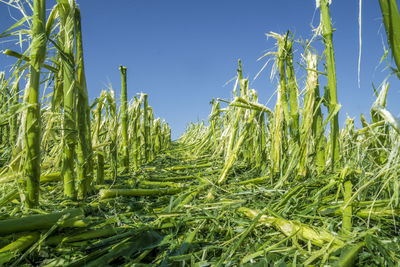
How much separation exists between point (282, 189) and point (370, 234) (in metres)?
1.08

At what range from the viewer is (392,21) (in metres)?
0.76

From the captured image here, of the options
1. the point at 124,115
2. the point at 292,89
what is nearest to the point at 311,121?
the point at 292,89

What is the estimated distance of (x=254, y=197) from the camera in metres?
2.34

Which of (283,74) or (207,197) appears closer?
(207,197)

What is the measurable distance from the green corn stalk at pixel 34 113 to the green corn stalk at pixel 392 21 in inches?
71.4

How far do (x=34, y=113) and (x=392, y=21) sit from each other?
1846 mm

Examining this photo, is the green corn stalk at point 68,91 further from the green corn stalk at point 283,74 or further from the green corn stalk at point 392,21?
the green corn stalk at point 392,21

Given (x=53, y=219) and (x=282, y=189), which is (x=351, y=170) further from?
(x=53, y=219)

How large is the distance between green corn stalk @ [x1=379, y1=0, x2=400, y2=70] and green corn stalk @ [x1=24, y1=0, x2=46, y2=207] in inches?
71.4

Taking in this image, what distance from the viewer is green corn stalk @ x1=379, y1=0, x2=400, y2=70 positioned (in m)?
0.75

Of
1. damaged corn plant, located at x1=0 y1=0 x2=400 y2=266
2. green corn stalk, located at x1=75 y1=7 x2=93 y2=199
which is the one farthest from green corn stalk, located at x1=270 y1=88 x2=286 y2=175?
green corn stalk, located at x1=75 y1=7 x2=93 y2=199

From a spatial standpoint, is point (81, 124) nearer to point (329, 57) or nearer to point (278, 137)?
point (278, 137)

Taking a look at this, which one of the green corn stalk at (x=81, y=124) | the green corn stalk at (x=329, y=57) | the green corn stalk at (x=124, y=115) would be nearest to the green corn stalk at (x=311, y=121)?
the green corn stalk at (x=329, y=57)

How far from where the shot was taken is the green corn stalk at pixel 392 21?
2.47 feet
